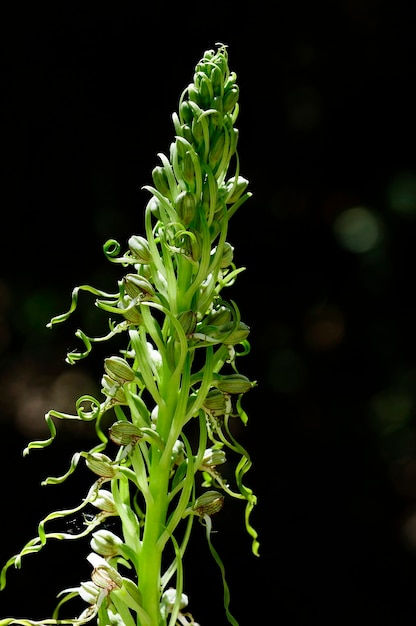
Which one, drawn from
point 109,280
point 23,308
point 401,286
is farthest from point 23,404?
point 401,286

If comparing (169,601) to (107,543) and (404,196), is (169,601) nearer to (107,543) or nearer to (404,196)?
(107,543)

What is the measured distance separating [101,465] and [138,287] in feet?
0.43

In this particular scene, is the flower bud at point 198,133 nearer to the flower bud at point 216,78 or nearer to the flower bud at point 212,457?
the flower bud at point 216,78

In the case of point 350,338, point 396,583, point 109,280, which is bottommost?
point 396,583

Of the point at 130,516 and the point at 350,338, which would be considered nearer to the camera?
the point at 130,516

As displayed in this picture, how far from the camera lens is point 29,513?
5.03 ft

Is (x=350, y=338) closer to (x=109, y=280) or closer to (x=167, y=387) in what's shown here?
(x=109, y=280)

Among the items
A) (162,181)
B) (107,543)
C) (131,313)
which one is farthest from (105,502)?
(162,181)

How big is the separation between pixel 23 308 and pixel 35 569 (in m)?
0.49

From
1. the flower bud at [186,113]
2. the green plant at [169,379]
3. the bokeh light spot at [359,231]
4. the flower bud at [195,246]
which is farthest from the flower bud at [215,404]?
the bokeh light spot at [359,231]

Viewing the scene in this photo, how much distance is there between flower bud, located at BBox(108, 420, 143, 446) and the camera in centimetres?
57

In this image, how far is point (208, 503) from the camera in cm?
61

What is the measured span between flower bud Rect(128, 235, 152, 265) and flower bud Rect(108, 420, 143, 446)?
12cm

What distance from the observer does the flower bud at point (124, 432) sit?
569mm
